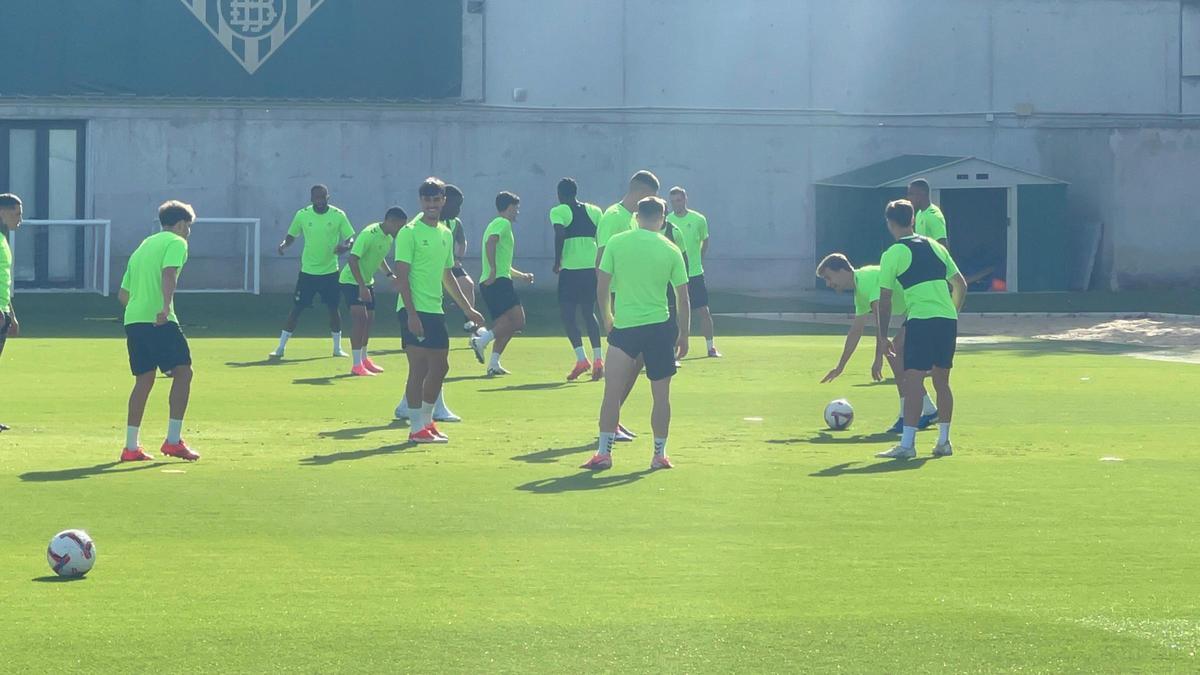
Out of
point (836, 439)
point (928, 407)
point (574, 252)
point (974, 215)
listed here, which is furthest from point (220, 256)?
point (836, 439)

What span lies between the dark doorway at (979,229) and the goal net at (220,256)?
13900mm

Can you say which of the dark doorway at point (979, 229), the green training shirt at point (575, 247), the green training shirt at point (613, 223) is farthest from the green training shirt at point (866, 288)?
the dark doorway at point (979, 229)

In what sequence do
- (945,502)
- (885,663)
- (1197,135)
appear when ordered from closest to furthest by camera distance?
(885,663) < (945,502) < (1197,135)

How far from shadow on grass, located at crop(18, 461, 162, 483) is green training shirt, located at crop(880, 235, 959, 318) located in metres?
5.54

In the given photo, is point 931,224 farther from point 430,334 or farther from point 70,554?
point 70,554

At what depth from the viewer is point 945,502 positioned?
474 inches

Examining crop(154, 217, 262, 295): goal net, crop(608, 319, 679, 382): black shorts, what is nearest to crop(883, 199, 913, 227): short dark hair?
crop(608, 319, 679, 382): black shorts

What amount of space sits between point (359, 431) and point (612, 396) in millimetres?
3241

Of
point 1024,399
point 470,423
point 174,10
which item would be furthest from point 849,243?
point 470,423

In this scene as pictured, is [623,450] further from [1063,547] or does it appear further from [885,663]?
[885,663]

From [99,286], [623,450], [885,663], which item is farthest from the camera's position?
[99,286]

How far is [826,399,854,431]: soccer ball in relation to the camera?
1611 centimetres

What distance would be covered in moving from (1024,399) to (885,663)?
11728mm

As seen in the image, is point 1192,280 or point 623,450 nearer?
point 623,450
